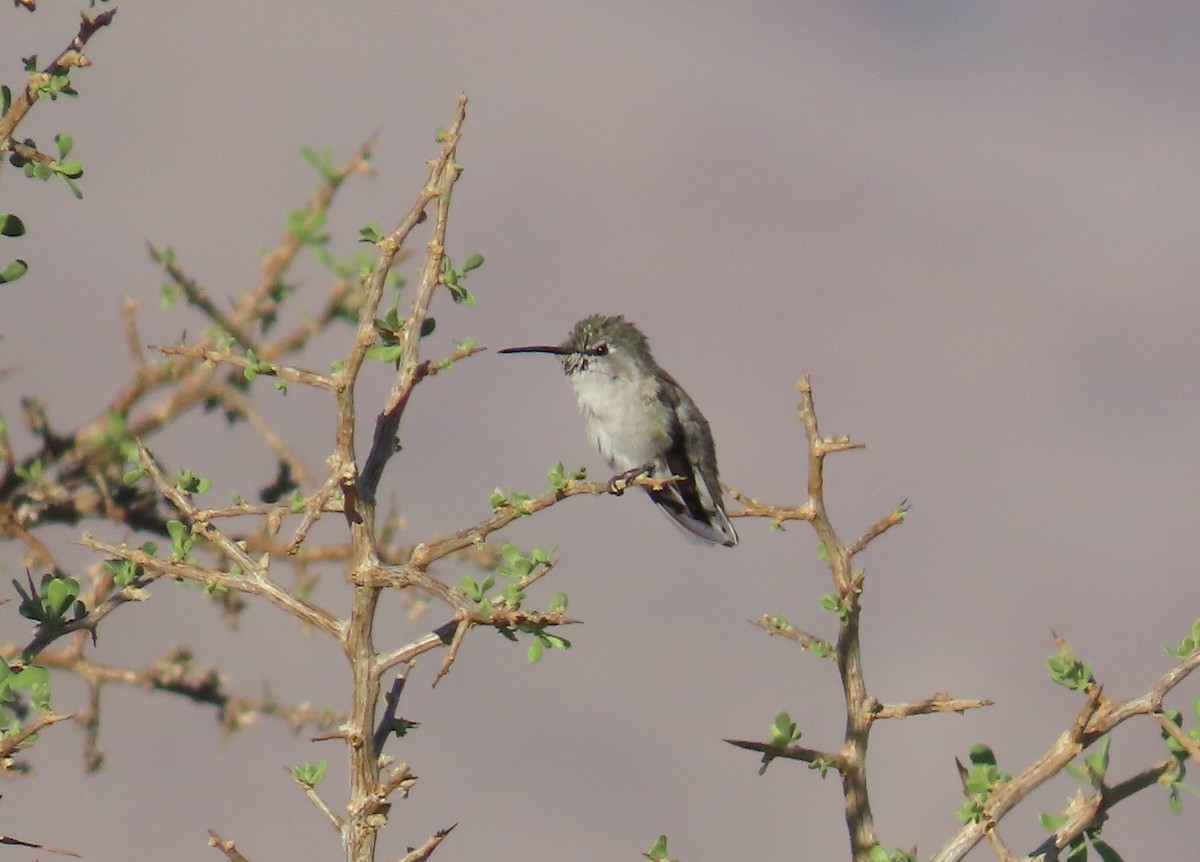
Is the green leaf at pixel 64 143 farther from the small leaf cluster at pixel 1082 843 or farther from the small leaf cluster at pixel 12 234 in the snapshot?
the small leaf cluster at pixel 1082 843

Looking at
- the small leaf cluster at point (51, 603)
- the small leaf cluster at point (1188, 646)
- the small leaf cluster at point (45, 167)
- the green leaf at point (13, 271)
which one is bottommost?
the small leaf cluster at point (1188, 646)

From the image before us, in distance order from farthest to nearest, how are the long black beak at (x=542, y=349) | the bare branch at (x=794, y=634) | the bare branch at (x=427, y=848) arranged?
the long black beak at (x=542, y=349) → the bare branch at (x=794, y=634) → the bare branch at (x=427, y=848)

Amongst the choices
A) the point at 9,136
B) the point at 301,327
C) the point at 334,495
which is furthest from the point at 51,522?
the point at 334,495

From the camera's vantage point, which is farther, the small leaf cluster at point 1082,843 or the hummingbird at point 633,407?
the hummingbird at point 633,407

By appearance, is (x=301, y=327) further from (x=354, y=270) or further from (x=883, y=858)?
(x=883, y=858)

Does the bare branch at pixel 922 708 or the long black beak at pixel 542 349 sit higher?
the long black beak at pixel 542 349

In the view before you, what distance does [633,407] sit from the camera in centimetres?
709

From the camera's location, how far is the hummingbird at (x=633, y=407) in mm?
6988

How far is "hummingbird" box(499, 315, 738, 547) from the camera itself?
275 inches

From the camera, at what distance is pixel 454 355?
2.93 m

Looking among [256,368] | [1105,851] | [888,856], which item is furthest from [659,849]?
[256,368]

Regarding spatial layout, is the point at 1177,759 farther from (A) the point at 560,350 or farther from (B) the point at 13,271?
(A) the point at 560,350

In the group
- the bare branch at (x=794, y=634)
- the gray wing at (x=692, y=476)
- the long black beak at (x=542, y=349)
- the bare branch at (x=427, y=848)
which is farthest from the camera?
the long black beak at (x=542, y=349)

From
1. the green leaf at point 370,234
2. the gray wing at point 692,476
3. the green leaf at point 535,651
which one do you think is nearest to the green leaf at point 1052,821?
the green leaf at point 535,651
